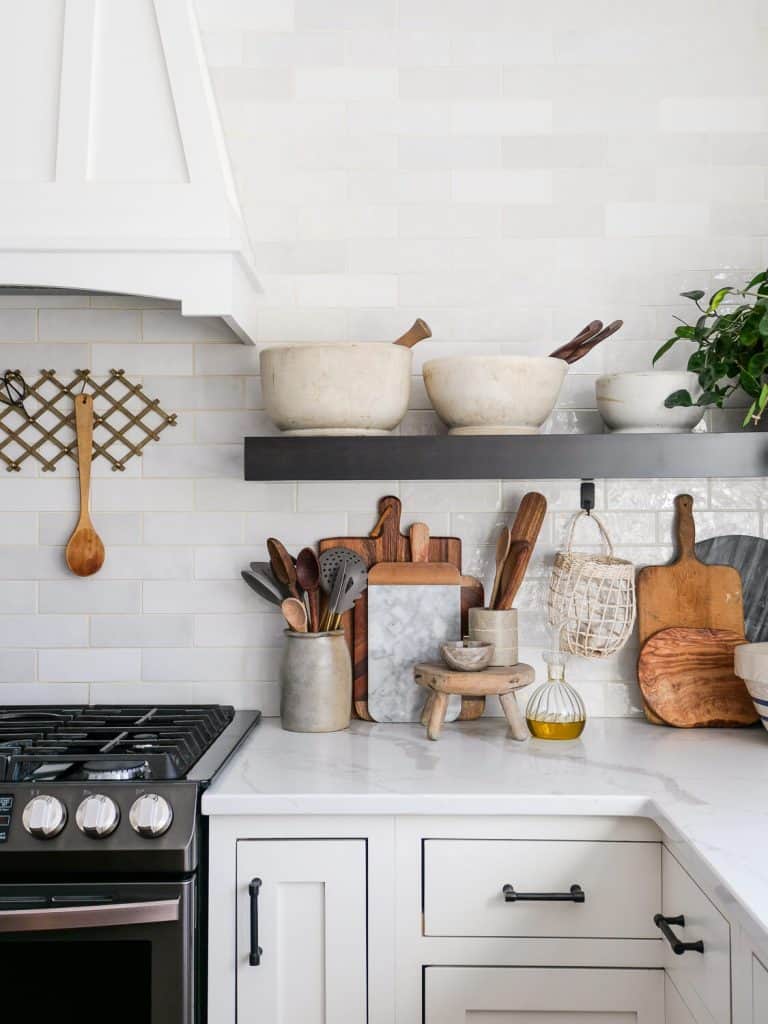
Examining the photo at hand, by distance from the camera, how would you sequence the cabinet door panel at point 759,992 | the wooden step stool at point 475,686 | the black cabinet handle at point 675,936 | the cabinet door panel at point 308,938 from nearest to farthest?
1. the cabinet door panel at point 759,992
2. the black cabinet handle at point 675,936
3. the cabinet door panel at point 308,938
4. the wooden step stool at point 475,686

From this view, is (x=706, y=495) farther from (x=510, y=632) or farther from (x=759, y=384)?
(x=510, y=632)

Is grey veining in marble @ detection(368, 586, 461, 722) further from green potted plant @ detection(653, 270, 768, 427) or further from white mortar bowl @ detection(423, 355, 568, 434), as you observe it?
green potted plant @ detection(653, 270, 768, 427)

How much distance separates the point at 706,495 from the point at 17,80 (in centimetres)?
173

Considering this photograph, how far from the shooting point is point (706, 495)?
2.29 meters

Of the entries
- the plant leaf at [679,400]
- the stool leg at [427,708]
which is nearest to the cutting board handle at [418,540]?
the stool leg at [427,708]

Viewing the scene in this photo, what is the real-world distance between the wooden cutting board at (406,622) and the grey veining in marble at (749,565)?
61 cm

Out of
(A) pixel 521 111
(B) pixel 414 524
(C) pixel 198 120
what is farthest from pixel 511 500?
(C) pixel 198 120

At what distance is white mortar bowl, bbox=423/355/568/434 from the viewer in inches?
79.5

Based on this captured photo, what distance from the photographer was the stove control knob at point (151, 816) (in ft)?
5.21

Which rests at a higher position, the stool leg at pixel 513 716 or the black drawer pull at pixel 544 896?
the stool leg at pixel 513 716

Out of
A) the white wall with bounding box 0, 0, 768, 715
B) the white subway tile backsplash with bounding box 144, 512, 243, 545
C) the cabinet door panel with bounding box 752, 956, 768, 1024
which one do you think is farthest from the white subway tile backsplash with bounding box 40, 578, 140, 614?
the cabinet door panel with bounding box 752, 956, 768, 1024

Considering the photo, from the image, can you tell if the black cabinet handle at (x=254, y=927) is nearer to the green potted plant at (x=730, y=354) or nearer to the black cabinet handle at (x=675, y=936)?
the black cabinet handle at (x=675, y=936)

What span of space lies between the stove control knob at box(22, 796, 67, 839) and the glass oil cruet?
3.18ft

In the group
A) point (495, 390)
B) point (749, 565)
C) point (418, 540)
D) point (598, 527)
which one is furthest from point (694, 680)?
point (495, 390)
